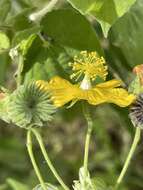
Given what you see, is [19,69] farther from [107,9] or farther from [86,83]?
[107,9]

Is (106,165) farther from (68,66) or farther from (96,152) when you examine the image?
(68,66)

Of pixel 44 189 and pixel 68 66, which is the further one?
pixel 68 66

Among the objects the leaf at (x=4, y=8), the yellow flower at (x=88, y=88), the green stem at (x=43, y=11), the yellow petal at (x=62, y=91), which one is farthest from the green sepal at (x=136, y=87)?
the leaf at (x=4, y=8)

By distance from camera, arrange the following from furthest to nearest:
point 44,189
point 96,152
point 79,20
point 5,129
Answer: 1. point 5,129
2. point 96,152
3. point 79,20
4. point 44,189

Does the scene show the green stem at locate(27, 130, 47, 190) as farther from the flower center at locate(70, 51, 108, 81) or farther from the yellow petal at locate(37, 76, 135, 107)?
the flower center at locate(70, 51, 108, 81)

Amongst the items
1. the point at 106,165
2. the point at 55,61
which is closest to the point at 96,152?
the point at 106,165

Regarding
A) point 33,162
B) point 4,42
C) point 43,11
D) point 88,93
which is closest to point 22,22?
point 4,42

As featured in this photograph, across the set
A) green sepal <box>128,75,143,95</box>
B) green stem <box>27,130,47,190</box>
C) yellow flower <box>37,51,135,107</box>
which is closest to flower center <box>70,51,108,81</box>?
yellow flower <box>37,51,135,107</box>
